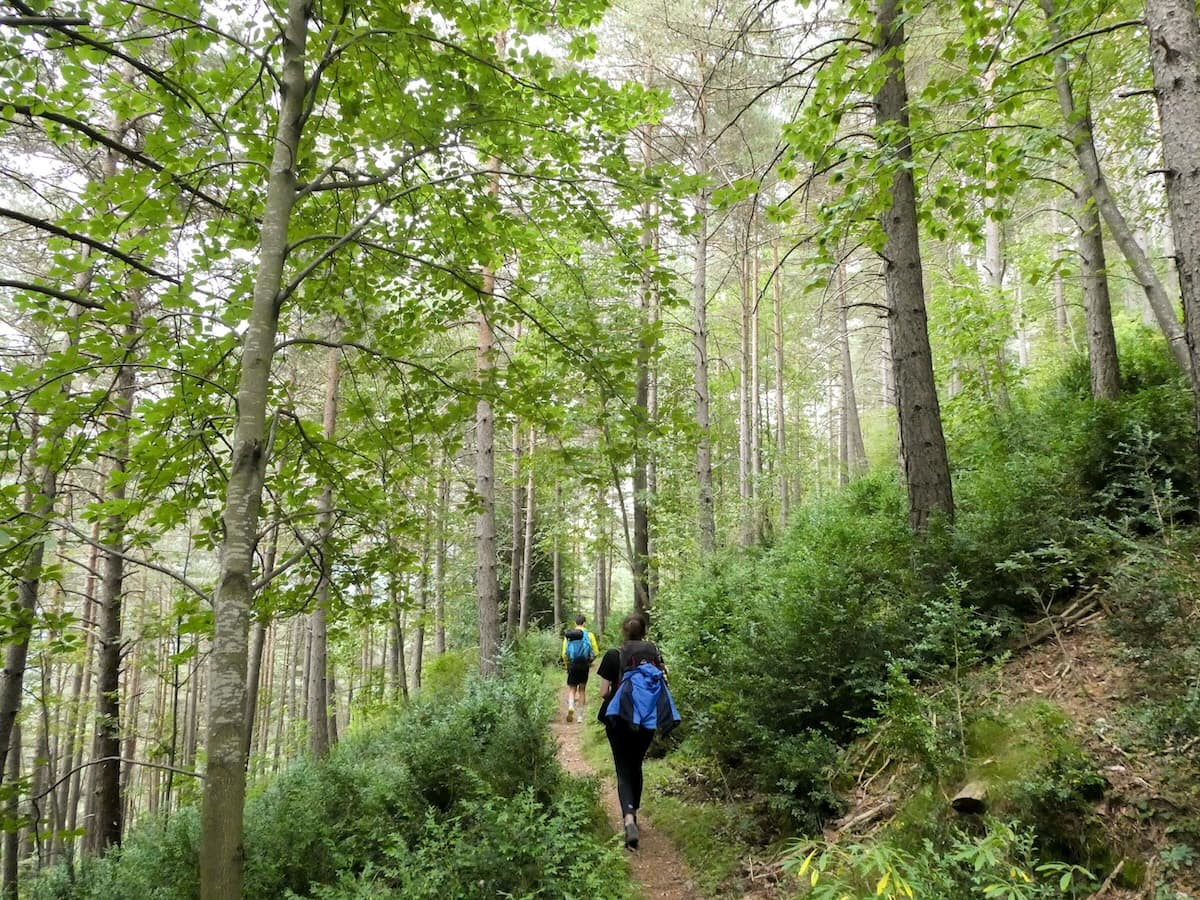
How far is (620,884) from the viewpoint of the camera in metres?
4.33

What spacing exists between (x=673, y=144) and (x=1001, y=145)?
37.8ft

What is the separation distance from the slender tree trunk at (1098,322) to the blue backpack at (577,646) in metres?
8.16

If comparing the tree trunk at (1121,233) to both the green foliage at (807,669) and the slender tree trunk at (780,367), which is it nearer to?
the green foliage at (807,669)

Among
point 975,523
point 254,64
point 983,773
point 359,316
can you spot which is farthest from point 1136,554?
point 254,64

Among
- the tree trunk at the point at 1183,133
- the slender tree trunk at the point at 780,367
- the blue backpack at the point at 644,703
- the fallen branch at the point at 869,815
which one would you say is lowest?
the fallen branch at the point at 869,815

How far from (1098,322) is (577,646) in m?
8.94

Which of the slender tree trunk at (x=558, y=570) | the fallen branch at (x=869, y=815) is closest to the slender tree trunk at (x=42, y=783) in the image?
the fallen branch at (x=869, y=815)

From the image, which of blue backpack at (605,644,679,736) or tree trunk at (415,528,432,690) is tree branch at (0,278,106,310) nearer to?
tree trunk at (415,528,432,690)

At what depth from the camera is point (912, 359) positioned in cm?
632

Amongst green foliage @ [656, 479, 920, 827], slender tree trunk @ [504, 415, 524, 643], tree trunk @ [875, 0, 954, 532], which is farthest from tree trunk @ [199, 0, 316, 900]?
slender tree trunk @ [504, 415, 524, 643]

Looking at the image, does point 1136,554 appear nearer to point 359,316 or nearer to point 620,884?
point 620,884

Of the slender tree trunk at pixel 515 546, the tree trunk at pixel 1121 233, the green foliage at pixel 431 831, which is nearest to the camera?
the green foliage at pixel 431 831

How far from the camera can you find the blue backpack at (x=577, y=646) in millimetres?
10508

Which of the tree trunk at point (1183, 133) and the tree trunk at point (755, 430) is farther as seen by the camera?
the tree trunk at point (755, 430)
